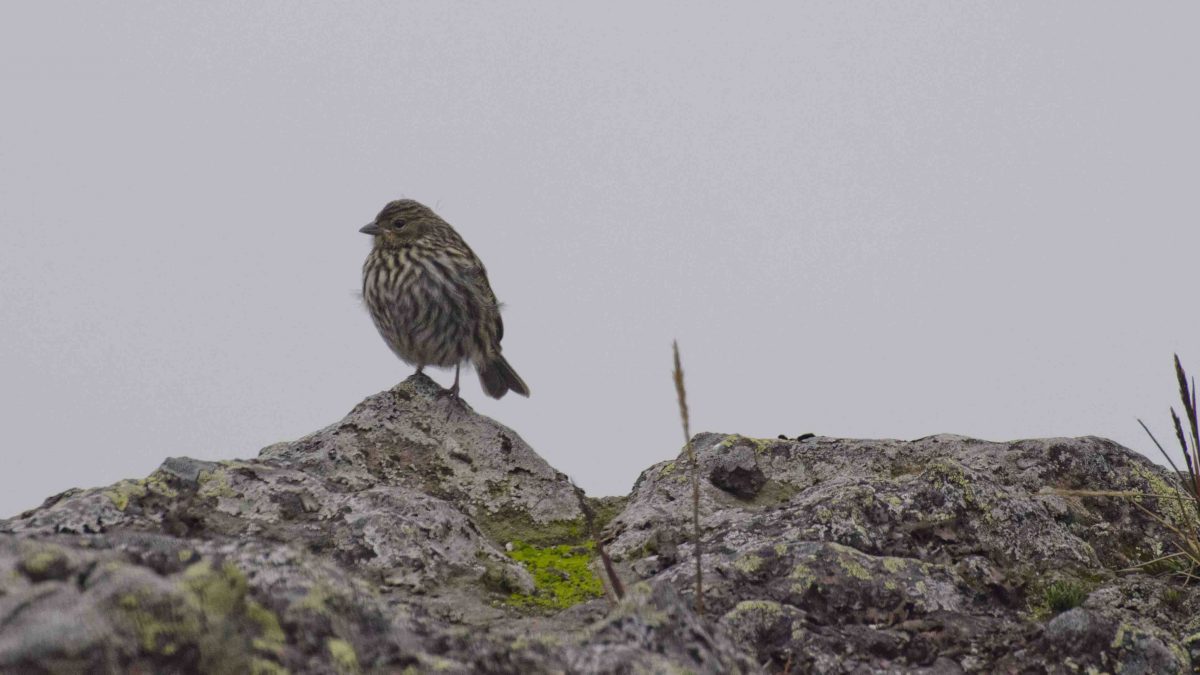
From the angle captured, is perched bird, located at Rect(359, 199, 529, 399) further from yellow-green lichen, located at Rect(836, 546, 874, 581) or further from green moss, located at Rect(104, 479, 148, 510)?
yellow-green lichen, located at Rect(836, 546, 874, 581)

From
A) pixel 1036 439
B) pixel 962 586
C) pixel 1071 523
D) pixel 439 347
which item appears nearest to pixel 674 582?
pixel 962 586

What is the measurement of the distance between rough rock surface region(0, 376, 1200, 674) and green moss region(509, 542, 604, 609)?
0.02m

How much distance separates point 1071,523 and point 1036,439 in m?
0.80

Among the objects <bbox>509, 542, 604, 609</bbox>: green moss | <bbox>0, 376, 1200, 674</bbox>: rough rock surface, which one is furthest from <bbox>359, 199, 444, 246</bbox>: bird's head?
<bbox>509, 542, 604, 609</bbox>: green moss

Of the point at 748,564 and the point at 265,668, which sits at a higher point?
the point at 748,564

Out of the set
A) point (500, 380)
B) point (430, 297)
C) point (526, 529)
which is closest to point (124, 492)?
point (526, 529)

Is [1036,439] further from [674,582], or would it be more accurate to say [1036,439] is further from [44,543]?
[44,543]

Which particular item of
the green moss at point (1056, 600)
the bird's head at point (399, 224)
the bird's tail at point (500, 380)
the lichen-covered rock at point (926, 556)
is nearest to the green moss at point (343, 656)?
the lichen-covered rock at point (926, 556)

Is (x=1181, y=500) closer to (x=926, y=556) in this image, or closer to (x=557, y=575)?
(x=926, y=556)

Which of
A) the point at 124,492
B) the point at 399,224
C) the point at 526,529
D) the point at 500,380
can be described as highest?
the point at 399,224

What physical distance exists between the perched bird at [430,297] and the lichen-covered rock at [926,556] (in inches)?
116

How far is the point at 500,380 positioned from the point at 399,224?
1.47 meters

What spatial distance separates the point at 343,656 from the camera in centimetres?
236

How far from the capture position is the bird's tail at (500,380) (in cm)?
904
